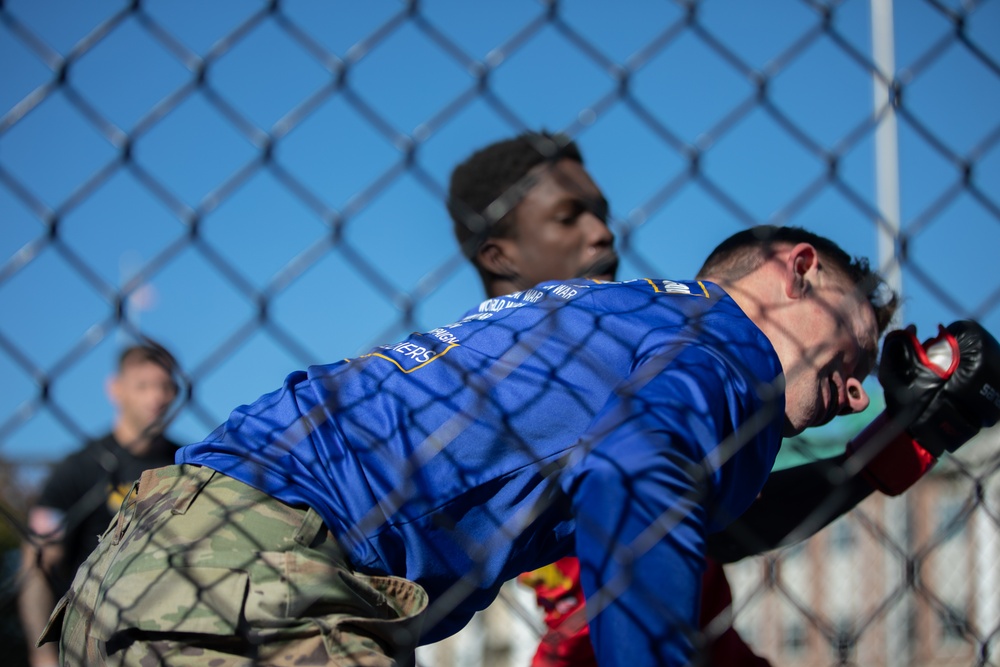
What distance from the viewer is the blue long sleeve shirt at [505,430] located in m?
1.47

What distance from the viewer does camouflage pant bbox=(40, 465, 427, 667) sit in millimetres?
1450

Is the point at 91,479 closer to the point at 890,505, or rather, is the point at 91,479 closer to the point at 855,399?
the point at 855,399

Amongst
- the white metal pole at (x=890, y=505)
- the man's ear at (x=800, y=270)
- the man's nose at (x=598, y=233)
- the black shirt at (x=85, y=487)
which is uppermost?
the black shirt at (x=85, y=487)

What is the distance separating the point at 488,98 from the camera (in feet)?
4.63

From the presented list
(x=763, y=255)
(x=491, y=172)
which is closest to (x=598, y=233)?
(x=491, y=172)

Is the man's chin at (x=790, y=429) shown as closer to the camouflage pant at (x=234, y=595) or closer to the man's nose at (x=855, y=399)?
the man's nose at (x=855, y=399)

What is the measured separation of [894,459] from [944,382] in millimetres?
280

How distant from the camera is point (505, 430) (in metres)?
1.60

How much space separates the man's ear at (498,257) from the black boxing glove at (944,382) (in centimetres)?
111

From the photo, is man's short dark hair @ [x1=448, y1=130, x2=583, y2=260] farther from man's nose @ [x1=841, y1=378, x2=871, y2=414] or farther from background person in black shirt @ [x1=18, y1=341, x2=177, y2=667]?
man's nose @ [x1=841, y1=378, x2=871, y2=414]

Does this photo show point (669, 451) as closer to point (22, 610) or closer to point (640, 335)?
point (640, 335)

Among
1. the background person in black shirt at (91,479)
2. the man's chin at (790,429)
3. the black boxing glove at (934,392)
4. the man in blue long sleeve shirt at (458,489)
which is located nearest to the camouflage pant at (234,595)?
the man in blue long sleeve shirt at (458,489)

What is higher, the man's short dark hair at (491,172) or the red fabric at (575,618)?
the man's short dark hair at (491,172)

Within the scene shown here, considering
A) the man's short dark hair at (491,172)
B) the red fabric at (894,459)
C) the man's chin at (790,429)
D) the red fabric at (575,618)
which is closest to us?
the man's chin at (790,429)
